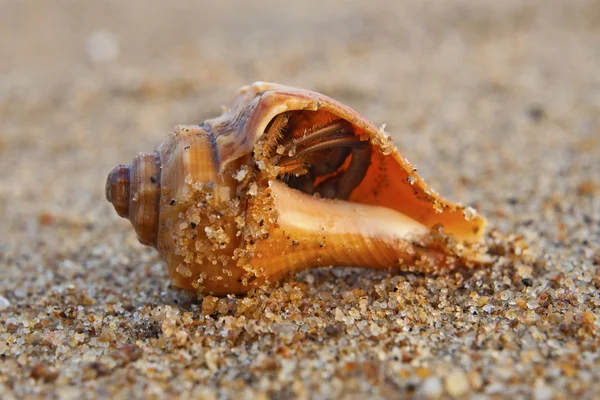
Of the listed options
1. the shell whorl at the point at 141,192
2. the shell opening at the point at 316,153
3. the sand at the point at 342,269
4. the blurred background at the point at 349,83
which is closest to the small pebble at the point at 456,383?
the sand at the point at 342,269

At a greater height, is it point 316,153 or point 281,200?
point 316,153

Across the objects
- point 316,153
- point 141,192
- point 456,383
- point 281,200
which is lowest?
point 456,383

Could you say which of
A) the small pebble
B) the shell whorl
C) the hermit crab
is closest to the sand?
the small pebble

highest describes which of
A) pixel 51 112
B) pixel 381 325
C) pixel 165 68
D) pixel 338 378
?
pixel 165 68

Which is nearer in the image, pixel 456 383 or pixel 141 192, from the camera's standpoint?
pixel 456 383

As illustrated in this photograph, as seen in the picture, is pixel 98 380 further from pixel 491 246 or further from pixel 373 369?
pixel 491 246

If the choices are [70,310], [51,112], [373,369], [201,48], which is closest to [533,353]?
[373,369]

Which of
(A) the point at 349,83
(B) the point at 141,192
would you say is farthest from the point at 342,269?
(A) the point at 349,83

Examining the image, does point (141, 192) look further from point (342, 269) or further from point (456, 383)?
point (456, 383)
